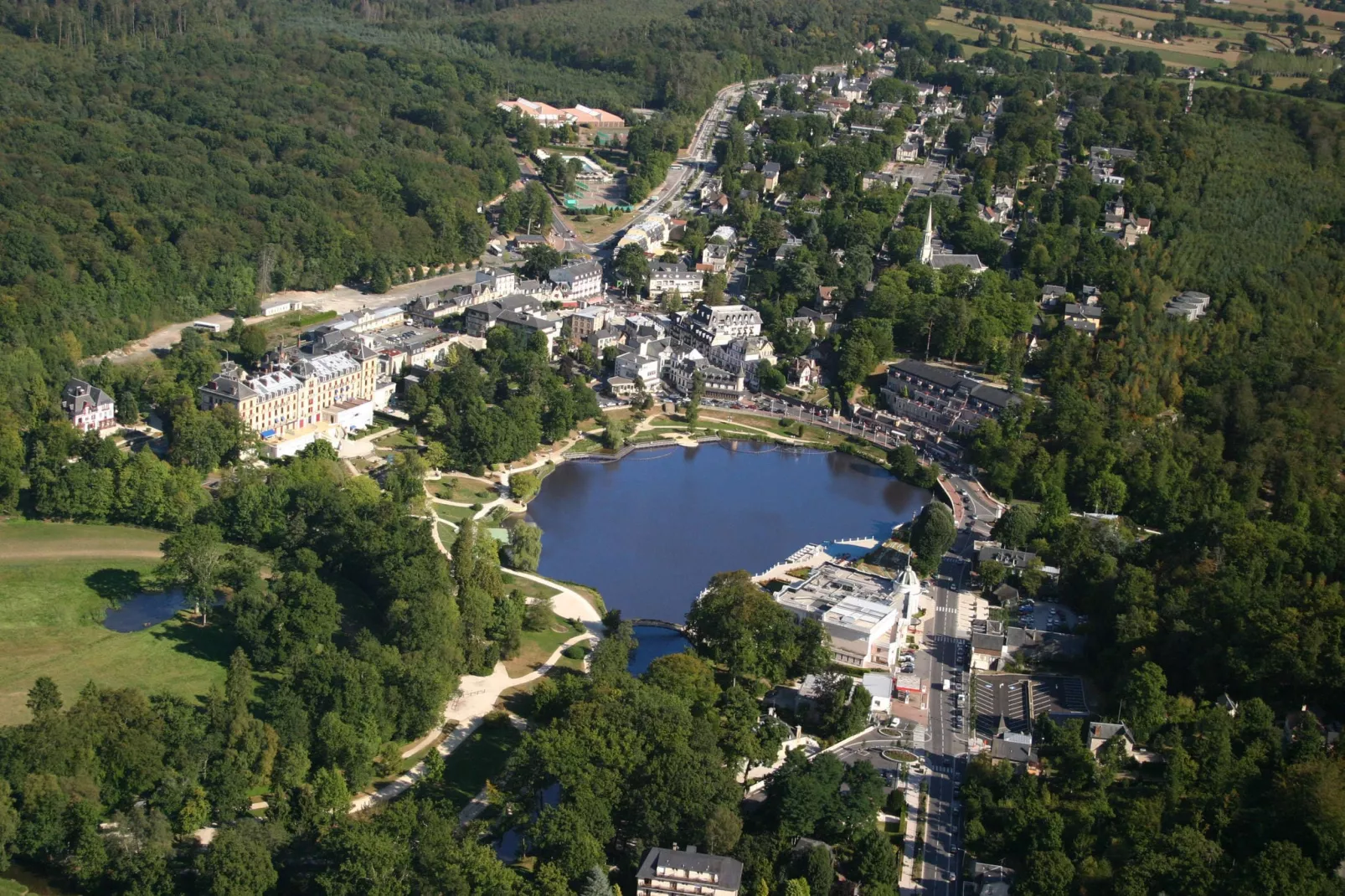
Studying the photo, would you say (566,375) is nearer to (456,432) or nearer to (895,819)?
(456,432)

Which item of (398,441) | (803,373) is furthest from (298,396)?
(803,373)

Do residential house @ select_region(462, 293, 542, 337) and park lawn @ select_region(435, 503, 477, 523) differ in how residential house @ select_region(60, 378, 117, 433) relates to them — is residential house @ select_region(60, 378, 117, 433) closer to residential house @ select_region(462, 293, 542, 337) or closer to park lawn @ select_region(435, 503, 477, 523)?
park lawn @ select_region(435, 503, 477, 523)

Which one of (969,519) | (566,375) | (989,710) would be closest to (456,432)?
(566,375)

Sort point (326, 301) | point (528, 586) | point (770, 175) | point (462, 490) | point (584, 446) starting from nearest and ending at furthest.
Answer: point (528, 586) → point (462, 490) → point (584, 446) → point (326, 301) → point (770, 175)

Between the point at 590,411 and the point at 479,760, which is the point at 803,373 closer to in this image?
the point at 590,411

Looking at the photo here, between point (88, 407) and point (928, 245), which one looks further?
point (928, 245)

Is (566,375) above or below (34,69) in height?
below
